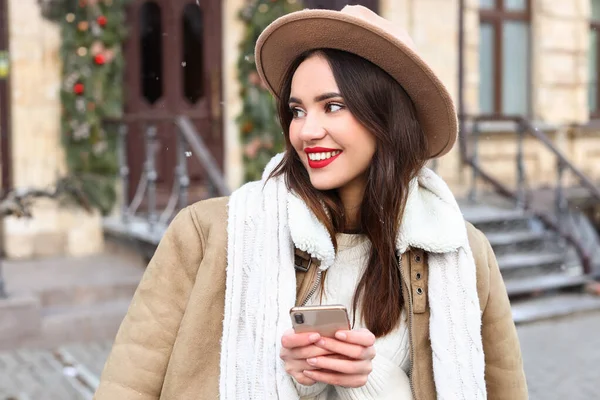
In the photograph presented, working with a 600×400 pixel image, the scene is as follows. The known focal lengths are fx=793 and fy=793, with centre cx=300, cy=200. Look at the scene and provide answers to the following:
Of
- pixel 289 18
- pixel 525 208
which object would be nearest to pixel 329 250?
pixel 289 18

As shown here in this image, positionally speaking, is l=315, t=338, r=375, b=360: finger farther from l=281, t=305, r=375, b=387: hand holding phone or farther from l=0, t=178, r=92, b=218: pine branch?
l=0, t=178, r=92, b=218: pine branch

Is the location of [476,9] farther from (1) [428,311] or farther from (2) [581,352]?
(1) [428,311]

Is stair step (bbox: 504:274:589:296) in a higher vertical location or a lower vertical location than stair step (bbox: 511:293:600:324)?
higher

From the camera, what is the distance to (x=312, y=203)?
1.87 metres

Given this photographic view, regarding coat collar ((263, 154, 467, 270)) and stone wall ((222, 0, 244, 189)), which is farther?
stone wall ((222, 0, 244, 189))

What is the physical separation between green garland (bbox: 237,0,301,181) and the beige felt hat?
226 inches

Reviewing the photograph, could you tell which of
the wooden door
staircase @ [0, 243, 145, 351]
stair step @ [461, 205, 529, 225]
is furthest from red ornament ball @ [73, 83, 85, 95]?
stair step @ [461, 205, 529, 225]

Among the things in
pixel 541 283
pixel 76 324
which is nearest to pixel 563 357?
pixel 541 283

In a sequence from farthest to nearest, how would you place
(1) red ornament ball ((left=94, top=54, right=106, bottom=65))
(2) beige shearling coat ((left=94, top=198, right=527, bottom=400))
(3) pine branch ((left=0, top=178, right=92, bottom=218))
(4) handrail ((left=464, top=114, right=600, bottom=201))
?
(4) handrail ((left=464, top=114, right=600, bottom=201)), (1) red ornament ball ((left=94, top=54, right=106, bottom=65)), (3) pine branch ((left=0, top=178, right=92, bottom=218)), (2) beige shearling coat ((left=94, top=198, right=527, bottom=400))

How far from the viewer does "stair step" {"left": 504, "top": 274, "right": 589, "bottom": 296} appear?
272 inches

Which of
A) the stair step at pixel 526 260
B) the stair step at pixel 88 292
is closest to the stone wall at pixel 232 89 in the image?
the stair step at pixel 88 292

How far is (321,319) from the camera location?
1585 millimetres

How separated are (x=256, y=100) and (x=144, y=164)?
124cm

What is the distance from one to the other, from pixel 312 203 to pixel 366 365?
0.41 meters
